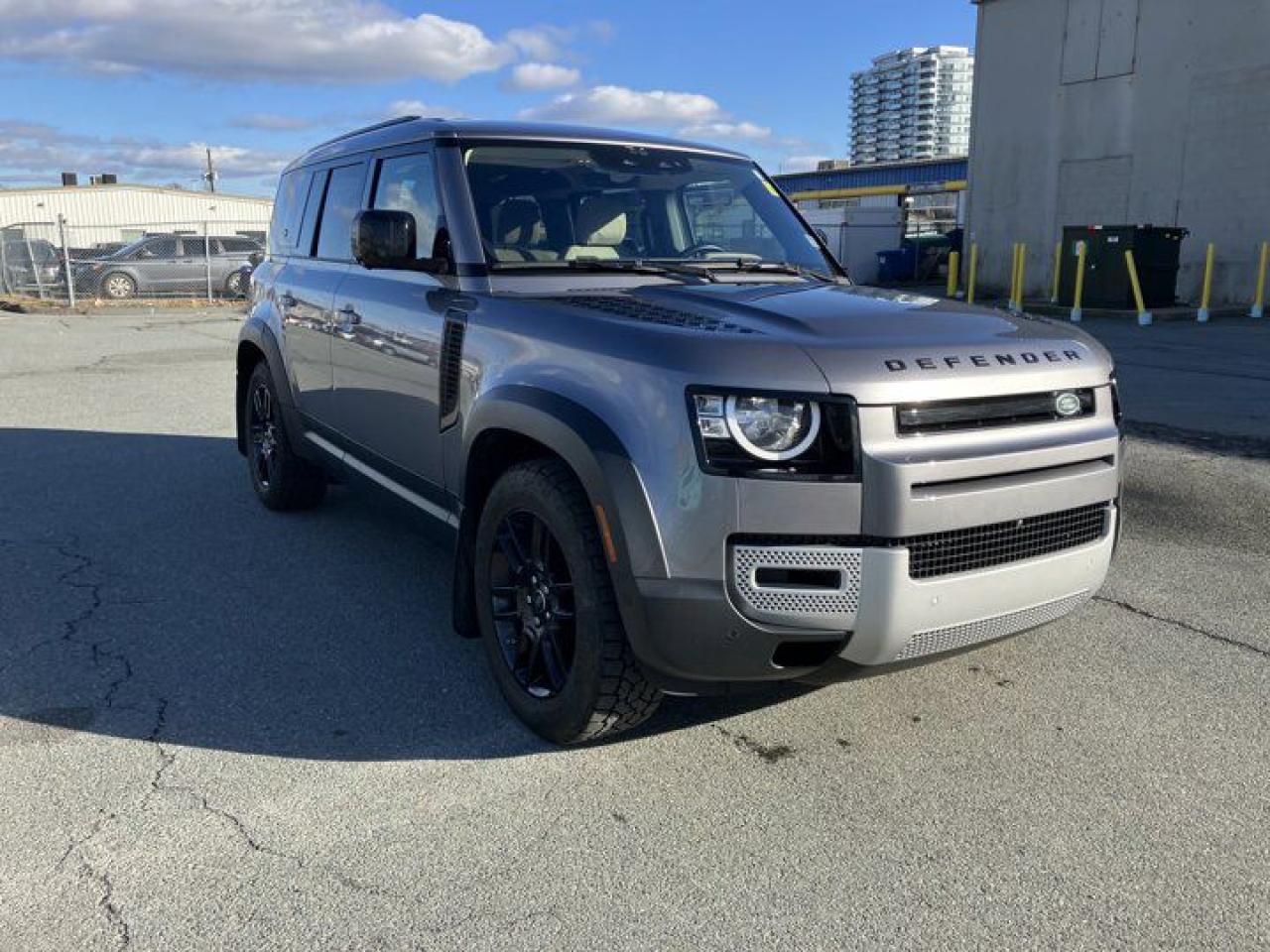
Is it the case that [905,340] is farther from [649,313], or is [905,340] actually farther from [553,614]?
[553,614]

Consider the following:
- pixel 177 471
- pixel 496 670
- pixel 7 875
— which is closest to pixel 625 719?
pixel 496 670

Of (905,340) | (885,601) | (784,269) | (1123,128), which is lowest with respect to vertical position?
(885,601)

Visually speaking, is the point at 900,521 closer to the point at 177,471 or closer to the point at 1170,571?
the point at 1170,571

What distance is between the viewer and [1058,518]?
10.3ft

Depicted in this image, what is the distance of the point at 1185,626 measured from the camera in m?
4.38

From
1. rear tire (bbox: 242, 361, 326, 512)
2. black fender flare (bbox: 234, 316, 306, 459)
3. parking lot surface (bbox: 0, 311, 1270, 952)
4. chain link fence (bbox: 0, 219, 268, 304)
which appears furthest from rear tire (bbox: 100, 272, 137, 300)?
parking lot surface (bbox: 0, 311, 1270, 952)

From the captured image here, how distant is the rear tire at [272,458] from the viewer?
19.2 feet

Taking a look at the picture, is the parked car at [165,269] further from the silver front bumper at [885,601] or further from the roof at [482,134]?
the silver front bumper at [885,601]

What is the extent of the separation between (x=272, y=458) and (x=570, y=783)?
360cm

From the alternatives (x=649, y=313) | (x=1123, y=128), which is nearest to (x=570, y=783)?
(x=649, y=313)

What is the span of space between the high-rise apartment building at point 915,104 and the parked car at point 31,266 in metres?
69.3

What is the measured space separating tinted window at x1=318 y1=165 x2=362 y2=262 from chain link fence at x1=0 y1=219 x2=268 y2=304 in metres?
20.4

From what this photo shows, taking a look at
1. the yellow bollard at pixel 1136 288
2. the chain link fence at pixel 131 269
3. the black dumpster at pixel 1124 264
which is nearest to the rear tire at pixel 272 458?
the yellow bollard at pixel 1136 288

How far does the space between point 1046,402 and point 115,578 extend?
4131mm
